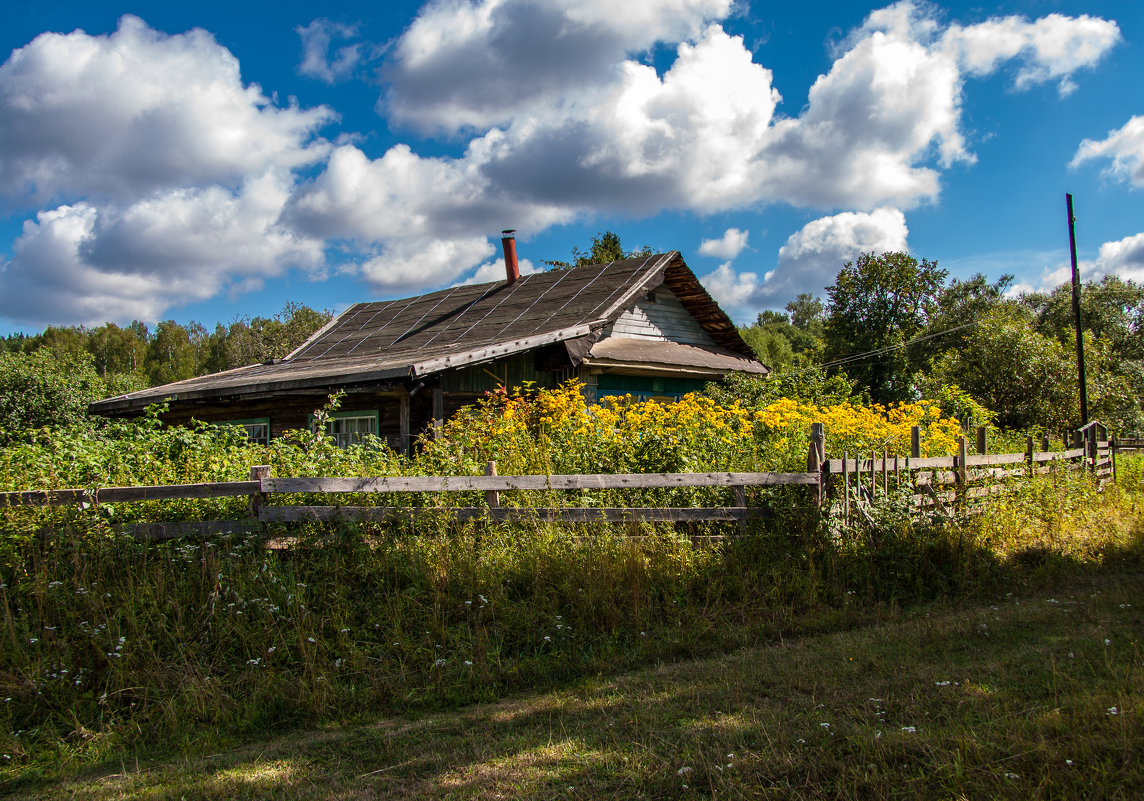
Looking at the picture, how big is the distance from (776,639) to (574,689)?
1.90 metres

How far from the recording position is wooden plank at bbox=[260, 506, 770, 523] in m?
5.94

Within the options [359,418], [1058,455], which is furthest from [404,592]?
[1058,455]

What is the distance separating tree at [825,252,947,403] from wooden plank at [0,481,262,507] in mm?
34825

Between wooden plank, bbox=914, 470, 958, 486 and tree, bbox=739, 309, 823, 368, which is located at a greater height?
tree, bbox=739, 309, 823, 368

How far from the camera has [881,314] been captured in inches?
1487

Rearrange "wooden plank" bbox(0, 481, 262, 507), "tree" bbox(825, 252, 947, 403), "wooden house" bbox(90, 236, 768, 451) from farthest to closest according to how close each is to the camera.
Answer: "tree" bbox(825, 252, 947, 403) → "wooden house" bbox(90, 236, 768, 451) → "wooden plank" bbox(0, 481, 262, 507)

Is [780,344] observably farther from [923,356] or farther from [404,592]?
[404,592]

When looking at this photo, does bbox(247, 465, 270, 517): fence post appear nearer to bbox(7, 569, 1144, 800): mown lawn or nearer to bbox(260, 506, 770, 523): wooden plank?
bbox(260, 506, 770, 523): wooden plank

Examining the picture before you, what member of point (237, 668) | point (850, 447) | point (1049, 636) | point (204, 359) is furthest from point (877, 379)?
point (204, 359)

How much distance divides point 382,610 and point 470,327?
1061 cm

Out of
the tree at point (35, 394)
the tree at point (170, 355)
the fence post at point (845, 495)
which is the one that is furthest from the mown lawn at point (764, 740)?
the tree at point (170, 355)

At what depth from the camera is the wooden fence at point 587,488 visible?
19.3 ft

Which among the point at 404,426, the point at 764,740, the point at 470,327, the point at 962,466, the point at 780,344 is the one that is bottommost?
the point at 764,740

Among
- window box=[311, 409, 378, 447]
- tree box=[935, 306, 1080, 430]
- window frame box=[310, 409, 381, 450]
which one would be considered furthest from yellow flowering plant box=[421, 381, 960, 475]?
tree box=[935, 306, 1080, 430]
